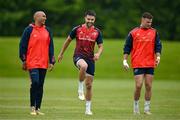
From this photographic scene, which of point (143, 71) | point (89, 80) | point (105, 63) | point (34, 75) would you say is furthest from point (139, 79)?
point (105, 63)

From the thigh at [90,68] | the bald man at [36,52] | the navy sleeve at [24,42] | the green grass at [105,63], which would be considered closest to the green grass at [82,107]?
the bald man at [36,52]

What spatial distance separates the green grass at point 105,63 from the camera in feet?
156

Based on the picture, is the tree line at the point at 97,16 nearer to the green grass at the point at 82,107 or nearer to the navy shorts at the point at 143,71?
the green grass at the point at 82,107

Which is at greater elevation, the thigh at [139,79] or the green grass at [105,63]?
the thigh at [139,79]

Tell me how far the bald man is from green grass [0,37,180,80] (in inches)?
1094

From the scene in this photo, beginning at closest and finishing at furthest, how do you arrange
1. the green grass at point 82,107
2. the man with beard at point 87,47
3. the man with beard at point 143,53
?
the green grass at point 82,107 < the man with beard at point 143,53 < the man with beard at point 87,47

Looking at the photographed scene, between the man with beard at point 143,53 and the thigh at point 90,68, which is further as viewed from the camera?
the thigh at point 90,68

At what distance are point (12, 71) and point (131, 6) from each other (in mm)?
28873

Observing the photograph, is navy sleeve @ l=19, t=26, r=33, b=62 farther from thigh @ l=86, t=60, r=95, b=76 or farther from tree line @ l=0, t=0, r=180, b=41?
tree line @ l=0, t=0, r=180, b=41

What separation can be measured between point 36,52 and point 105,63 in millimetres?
31511

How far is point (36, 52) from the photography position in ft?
60.0

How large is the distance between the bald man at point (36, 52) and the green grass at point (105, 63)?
2779 cm

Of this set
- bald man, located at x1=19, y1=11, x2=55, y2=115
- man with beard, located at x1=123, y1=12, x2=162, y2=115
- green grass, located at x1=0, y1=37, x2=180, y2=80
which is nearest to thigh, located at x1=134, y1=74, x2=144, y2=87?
man with beard, located at x1=123, y1=12, x2=162, y2=115

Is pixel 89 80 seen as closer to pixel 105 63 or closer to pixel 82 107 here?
pixel 82 107
